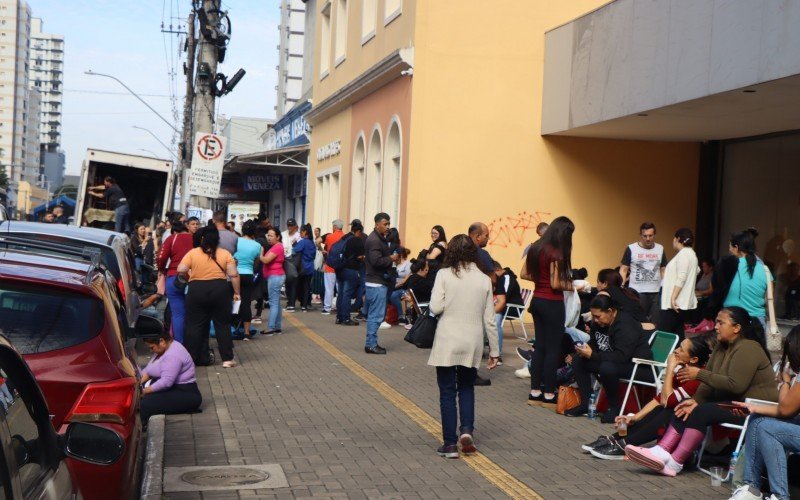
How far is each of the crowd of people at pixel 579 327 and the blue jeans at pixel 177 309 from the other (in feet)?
0.05

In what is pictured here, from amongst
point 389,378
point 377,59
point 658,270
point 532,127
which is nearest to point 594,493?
point 389,378

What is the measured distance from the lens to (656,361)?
9.86 meters

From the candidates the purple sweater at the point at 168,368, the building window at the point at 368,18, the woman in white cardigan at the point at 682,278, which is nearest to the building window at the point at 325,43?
the building window at the point at 368,18

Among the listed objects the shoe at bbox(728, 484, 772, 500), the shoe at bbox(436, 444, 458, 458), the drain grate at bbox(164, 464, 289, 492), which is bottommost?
the drain grate at bbox(164, 464, 289, 492)

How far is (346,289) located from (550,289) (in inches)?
319

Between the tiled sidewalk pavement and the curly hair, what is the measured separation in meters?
1.47

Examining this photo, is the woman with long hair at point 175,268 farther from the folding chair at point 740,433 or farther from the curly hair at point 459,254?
the folding chair at point 740,433

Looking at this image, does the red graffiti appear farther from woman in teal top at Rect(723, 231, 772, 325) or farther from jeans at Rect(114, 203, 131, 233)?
woman in teal top at Rect(723, 231, 772, 325)

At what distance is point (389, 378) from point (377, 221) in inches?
152

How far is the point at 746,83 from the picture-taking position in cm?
1266

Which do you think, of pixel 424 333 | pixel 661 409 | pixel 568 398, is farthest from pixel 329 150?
pixel 661 409

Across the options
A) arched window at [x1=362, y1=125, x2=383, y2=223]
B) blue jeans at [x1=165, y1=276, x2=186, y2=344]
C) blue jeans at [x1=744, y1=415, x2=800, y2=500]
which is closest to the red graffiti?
arched window at [x1=362, y1=125, x2=383, y2=223]

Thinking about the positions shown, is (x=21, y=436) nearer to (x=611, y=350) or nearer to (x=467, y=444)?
(x=467, y=444)

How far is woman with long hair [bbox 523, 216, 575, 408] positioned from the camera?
10359 mm
